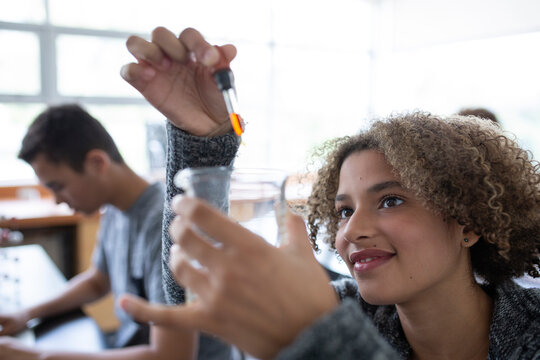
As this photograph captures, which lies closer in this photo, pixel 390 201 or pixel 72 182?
pixel 390 201

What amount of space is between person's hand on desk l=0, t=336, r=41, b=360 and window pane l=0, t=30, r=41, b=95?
427 cm

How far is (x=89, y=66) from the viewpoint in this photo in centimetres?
529

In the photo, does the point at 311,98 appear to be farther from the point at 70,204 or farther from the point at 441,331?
the point at 441,331

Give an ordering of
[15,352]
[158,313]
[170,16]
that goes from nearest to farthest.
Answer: [158,313]
[15,352]
[170,16]

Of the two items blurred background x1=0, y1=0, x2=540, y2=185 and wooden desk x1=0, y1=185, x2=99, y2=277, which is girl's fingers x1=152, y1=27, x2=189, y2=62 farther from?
blurred background x1=0, y1=0, x2=540, y2=185

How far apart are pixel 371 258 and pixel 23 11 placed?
5.22m

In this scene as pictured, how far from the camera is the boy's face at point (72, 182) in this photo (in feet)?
6.72

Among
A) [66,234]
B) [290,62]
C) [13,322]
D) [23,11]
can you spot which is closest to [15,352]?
[13,322]

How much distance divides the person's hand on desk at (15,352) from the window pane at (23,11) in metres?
4.56

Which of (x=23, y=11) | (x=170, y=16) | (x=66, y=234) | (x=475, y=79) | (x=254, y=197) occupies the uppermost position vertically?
(x=170, y=16)

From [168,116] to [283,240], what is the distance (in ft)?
1.48

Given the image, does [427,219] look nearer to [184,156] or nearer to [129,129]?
[184,156]

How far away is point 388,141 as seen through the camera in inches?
47.0

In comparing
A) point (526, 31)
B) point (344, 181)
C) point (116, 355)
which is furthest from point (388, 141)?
point (526, 31)
